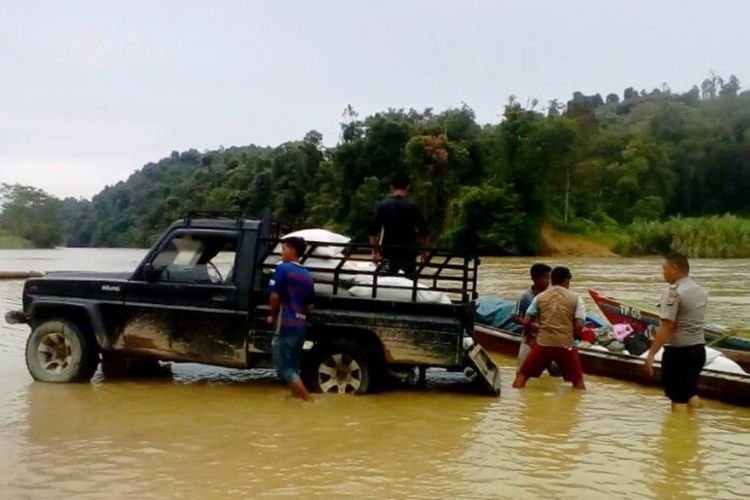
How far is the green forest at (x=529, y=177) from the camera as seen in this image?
56.2m

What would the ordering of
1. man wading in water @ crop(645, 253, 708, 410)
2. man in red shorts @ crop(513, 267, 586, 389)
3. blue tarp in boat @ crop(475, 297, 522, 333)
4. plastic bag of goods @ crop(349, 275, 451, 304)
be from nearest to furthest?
man wading in water @ crop(645, 253, 708, 410) < plastic bag of goods @ crop(349, 275, 451, 304) < man in red shorts @ crop(513, 267, 586, 389) < blue tarp in boat @ crop(475, 297, 522, 333)

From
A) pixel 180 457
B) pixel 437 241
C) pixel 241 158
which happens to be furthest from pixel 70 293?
pixel 241 158

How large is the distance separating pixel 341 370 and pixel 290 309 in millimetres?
954

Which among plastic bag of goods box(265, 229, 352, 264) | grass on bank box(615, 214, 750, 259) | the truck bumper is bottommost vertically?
the truck bumper

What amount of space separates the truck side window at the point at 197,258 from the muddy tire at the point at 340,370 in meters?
1.33

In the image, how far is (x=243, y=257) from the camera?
897 cm

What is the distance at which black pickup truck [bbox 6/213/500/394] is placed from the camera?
8664 millimetres

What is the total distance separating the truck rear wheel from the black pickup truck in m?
0.01

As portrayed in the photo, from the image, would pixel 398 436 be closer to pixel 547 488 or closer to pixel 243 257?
pixel 547 488

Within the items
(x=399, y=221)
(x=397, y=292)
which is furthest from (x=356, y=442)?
(x=399, y=221)

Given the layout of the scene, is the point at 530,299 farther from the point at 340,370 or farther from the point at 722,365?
the point at 340,370

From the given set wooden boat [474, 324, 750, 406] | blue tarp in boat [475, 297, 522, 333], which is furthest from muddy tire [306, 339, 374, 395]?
blue tarp in boat [475, 297, 522, 333]

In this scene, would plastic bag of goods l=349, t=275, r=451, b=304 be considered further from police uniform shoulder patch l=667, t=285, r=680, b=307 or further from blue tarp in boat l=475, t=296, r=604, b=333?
blue tarp in boat l=475, t=296, r=604, b=333

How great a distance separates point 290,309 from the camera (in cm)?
833
